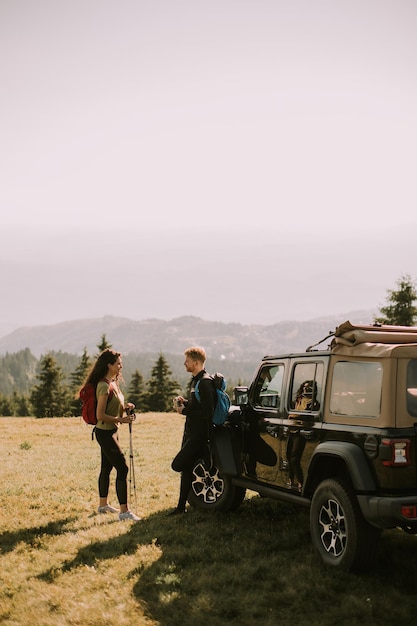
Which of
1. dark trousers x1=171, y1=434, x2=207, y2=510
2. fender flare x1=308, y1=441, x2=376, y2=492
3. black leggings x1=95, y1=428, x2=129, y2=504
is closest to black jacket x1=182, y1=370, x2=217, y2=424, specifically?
dark trousers x1=171, y1=434, x2=207, y2=510

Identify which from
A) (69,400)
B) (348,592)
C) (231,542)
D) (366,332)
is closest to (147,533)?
(231,542)

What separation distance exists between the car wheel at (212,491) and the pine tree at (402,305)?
3543cm

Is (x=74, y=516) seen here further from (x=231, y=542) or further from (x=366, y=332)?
(x=366, y=332)

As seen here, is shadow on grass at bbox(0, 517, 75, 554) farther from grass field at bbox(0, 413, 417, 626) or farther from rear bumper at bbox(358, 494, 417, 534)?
rear bumper at bbox(358, 494, 417, 534)

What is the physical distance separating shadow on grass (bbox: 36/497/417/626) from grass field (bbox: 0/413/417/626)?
0.05 ft

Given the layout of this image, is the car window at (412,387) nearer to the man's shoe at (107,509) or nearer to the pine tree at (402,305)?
the man's shoe at (107,509)

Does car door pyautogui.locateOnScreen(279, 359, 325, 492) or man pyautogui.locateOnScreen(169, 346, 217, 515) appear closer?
car door pyautogui.locateOnScreen(279, 359, 325, 492)

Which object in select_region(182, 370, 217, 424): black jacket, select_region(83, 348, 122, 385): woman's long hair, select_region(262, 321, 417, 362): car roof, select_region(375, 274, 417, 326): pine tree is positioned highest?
select_region(375, 274, 417, 326): pine tree

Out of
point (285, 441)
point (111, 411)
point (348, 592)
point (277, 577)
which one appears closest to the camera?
point (348, 592)

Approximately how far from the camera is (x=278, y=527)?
8.75 meters

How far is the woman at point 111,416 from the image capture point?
9477 mm

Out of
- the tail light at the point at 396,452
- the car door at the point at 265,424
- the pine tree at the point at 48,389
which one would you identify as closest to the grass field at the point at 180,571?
the car door at the point at 265,424

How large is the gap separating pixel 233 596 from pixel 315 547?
1.39 m

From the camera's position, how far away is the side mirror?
9.19m
